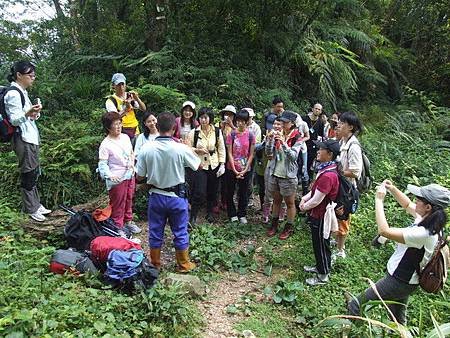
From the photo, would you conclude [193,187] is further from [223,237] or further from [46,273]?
[46,273]

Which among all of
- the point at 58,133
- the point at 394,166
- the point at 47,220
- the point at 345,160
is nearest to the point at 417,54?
the point at 394,166

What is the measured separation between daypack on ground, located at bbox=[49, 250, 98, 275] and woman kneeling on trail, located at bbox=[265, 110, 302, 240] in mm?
2760

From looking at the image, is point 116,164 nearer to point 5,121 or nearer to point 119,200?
point 119,200

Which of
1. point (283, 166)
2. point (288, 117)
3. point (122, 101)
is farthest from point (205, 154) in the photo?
point (122, 101)

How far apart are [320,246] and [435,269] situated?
1.47 meters

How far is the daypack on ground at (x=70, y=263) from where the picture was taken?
384 cm

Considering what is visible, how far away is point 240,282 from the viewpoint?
4.61 m

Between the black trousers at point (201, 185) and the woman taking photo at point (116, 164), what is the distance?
1.00 meters

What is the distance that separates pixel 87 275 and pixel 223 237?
2208 millimetres

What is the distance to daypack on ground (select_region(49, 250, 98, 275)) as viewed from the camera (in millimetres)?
3838

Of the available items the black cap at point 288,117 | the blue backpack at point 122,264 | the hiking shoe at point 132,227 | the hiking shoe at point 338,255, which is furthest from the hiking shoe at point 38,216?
the hiking shoe at point 338,255

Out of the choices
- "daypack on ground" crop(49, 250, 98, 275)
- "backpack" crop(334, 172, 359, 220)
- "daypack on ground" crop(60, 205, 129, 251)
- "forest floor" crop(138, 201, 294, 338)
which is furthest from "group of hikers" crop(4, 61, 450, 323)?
"daypack on ground" crop(49, 250, 98, 275)

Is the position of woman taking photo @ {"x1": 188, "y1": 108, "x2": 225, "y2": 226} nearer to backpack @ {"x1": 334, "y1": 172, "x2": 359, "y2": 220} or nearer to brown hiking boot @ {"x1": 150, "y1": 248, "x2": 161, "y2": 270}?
brown hiking boot @ {"x1": 150, "y1": 248, "x2": 161, "y2": 270}

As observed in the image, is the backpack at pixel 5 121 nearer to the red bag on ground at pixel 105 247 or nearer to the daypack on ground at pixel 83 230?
the daypack on ground at pixel 83 230
